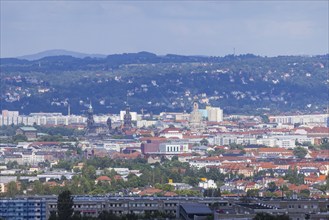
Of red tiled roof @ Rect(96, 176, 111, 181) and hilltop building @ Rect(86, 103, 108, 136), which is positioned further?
hilltop building @ Rect(86, 103, 108, 136)

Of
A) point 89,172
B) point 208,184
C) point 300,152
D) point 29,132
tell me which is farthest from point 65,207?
point 29,132

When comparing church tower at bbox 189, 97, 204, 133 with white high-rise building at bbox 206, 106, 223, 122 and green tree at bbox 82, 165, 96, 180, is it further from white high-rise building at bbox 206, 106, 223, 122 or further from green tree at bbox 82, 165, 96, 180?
green tree at bbox 82, 165, 96, 180

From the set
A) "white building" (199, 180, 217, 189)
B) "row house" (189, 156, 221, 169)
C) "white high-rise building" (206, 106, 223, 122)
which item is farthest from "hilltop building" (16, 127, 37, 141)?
"white building" (199, 180, 217, 189)

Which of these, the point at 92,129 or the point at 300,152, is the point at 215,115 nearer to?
the point at 92,129

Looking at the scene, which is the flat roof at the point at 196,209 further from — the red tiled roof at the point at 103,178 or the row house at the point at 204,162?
the row house at the point at 204,162

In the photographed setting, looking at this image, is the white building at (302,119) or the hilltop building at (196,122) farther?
the white building at (302,119)

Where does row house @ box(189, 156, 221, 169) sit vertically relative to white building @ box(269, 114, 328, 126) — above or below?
above

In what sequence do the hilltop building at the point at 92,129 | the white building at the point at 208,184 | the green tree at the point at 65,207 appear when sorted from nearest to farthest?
the green tree at the point at 65,207, the white building at the point at 208,184, the hilltop building at the point at 92,129

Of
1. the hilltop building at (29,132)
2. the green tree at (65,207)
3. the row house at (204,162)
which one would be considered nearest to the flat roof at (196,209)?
the green tree at (65,207)

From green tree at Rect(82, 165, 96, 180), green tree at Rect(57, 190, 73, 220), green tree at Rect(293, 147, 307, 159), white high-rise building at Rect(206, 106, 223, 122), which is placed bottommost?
white high-rise building at Rect(206, 106, 223, 122)
